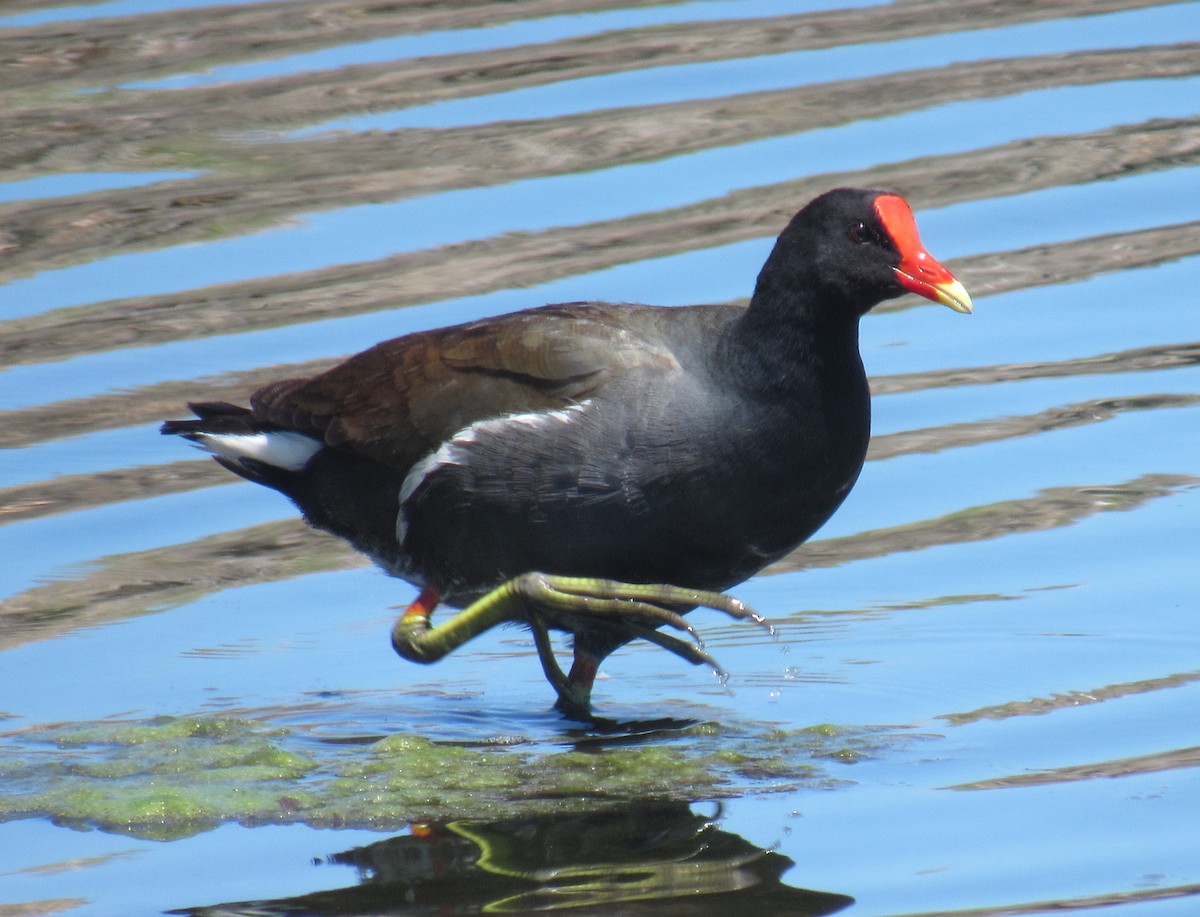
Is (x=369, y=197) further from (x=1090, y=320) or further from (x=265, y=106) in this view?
(x=1090, y=320)

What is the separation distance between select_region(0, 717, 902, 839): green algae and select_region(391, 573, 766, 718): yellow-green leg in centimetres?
21

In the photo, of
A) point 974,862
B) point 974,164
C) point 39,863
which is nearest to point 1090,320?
point 974,164

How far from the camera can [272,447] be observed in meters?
5.23

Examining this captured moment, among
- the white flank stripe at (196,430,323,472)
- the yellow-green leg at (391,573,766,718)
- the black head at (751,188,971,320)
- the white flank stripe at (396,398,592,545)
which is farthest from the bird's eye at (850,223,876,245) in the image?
the white flank stripe at (196,430,323,472)

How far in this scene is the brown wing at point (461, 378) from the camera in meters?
4.65

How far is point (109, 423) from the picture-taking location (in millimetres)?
6590

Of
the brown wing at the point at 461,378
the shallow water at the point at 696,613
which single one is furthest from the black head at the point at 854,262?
the shallow water at the point at 696,613

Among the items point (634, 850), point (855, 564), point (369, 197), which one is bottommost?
point (634, 850)

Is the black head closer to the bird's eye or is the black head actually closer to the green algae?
the bird's eye

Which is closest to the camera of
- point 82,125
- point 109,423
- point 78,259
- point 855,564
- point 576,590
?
point 576,590

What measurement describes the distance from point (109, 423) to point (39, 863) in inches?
108

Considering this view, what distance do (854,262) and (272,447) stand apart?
5.27 ft

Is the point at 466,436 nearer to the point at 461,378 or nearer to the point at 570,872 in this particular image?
the point at 461,378

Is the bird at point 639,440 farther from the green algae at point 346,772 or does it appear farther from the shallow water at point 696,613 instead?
the shallow water at point 696,613
